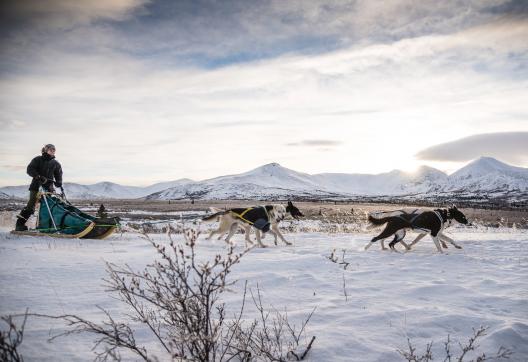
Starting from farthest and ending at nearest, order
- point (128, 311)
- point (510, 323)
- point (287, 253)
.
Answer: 1. point (287, 253)
2. point (128, 311)
3. point (510, 323)

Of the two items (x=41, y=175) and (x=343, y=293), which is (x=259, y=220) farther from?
(x=41, y=175)

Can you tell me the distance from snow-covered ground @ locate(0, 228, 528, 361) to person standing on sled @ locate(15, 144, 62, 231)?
3.81 ft

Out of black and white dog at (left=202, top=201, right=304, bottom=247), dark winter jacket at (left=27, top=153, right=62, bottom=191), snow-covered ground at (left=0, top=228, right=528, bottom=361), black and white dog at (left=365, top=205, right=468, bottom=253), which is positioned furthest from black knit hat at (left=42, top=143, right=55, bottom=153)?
black and white dog at (left=365, top=205, right=468, bottom=253)

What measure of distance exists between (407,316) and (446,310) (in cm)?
55

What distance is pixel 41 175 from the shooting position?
946 cm

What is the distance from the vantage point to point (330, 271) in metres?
6.33

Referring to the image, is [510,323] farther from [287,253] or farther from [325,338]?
[287,253]

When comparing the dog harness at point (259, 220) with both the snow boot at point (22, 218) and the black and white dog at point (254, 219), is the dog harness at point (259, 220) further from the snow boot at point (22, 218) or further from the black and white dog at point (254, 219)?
the snow boot at point (22, 218)

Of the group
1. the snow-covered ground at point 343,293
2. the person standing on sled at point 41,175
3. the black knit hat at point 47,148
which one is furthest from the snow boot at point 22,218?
the black knit hat at point 47,148

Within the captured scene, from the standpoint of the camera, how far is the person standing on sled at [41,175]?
9.30 m

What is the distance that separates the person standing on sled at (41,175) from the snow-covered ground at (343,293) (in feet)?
3.81

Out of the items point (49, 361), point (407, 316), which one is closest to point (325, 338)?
point (407, 316)

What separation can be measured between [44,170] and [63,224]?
1518mm

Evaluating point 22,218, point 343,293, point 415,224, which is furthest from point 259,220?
point 22,218
